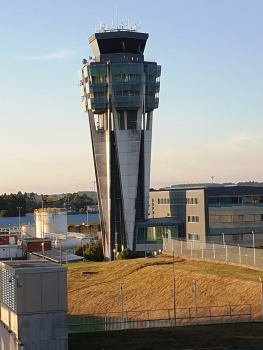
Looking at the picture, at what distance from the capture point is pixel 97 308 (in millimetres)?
60531

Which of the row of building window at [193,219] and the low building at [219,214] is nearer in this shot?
the low building at [219,214]

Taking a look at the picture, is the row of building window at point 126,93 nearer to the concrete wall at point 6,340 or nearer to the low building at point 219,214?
the low building at point 219,214

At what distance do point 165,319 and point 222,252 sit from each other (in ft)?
91.2

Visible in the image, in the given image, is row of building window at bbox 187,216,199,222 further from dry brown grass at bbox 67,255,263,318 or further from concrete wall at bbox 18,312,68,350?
concrete wall at bbox 18,312,68,350

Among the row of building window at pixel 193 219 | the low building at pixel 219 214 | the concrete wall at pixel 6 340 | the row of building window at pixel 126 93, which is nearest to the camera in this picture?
the concrete wall at pixel 6 340

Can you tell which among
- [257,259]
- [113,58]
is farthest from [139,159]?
[257,259]

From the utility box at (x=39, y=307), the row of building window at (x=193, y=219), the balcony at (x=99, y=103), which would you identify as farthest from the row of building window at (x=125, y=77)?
the utility box at (x=39, y=307)

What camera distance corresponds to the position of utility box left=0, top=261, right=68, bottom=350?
37469 mm

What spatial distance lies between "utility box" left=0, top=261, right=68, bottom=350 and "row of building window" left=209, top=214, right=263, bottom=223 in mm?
67077

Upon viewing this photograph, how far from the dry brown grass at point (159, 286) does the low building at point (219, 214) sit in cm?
2624

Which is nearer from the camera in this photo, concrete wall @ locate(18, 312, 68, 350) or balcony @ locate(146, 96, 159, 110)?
concrete wall @ locate(18, 312, 68, 350)

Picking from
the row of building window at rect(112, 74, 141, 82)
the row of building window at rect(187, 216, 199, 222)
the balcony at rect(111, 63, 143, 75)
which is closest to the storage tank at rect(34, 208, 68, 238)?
the row of building window at rect(187, 216, 199, 222)

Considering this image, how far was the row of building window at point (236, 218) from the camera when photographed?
103 m

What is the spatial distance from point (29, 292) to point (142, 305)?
78.5ft
